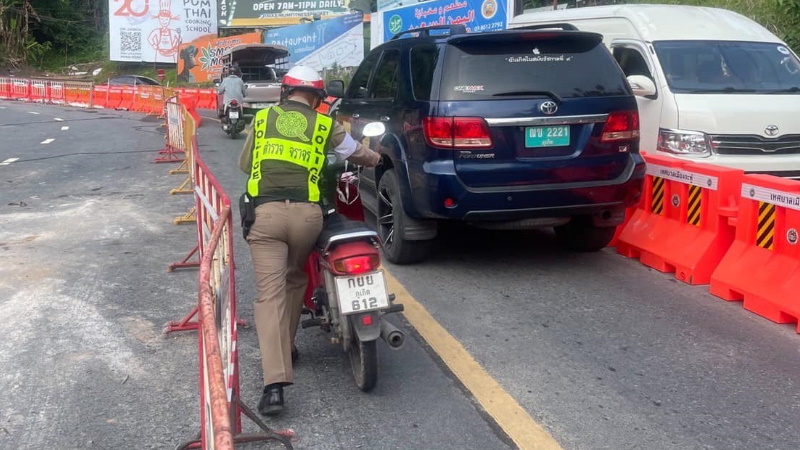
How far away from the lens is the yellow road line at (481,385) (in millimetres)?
3949

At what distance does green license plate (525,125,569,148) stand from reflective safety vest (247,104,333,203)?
2328 mm

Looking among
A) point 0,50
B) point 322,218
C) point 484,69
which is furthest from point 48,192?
point 0,50

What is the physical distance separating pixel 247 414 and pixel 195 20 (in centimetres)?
4422

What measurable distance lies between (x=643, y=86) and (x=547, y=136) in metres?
2.48

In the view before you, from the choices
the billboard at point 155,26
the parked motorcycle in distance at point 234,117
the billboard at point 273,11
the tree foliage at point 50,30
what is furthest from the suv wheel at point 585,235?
the tree foliage at point 50,30

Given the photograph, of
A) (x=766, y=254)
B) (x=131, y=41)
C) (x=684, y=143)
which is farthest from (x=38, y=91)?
(x=766, y=254)

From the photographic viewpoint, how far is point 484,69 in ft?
20.9

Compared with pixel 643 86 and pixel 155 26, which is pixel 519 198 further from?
pixel 155 26

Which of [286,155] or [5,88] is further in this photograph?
[5,88]

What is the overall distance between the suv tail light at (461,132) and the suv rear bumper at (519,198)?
0.21 m

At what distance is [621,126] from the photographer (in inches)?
257

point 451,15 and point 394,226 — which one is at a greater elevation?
point 451,15

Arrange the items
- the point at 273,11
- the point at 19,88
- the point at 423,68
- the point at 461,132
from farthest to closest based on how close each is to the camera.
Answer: the point at 273,11
the point at 19,88
the point at 423,68
the point at 461,132

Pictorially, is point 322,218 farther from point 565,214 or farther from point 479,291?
point 565,214
